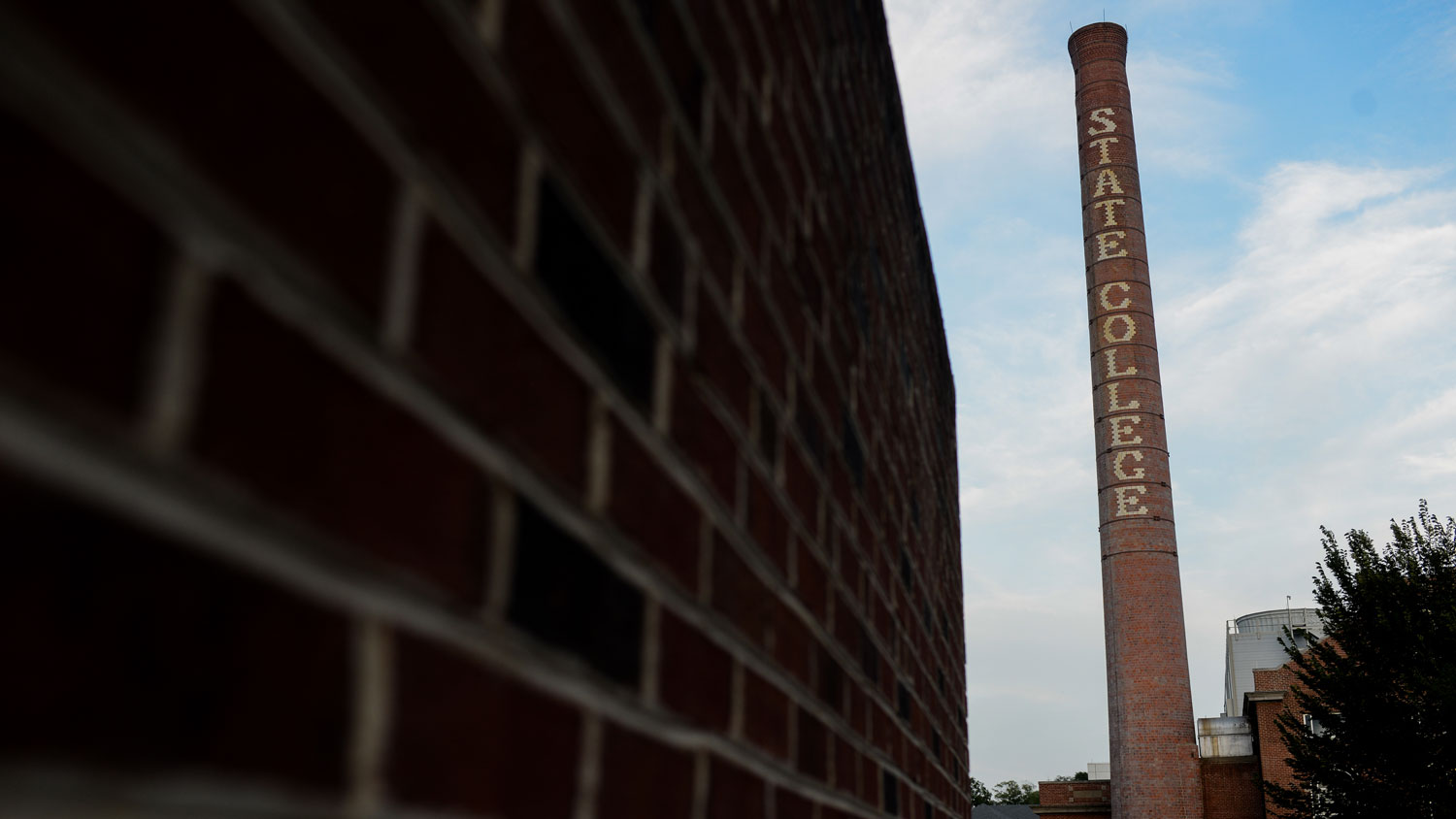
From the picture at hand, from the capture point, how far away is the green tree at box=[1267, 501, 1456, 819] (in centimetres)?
1334

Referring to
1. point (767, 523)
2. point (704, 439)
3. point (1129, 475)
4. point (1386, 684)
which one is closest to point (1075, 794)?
point (1129, 475)

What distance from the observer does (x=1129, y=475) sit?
870 inches

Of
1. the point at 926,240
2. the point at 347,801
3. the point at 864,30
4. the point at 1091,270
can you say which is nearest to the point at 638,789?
the point at 347,801

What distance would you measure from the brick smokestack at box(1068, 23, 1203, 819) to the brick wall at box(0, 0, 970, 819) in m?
21.9

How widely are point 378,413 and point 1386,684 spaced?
55.1 ft

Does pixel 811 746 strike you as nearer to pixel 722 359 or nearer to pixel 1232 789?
pixel 722 359

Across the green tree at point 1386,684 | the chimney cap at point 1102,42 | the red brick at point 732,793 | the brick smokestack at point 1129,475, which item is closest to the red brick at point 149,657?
the red brick at point 732,793

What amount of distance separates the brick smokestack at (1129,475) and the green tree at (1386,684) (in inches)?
177

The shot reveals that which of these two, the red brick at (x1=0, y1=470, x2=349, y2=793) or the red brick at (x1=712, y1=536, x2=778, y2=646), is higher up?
the red brick at (x1=712, y1=536, x2=778, y2=646)

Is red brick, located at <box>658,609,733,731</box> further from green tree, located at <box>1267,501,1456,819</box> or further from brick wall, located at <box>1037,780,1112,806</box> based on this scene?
brick wall, located at <box>1037,780,1112,806</box>

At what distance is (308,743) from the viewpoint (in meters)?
0.37

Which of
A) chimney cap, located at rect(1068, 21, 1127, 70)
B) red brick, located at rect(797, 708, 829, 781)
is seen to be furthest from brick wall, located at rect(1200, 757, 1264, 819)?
red brick, located at rect(797, 708, 829, 781)

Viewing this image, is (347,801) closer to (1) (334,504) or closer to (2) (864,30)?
(1) (334,504)

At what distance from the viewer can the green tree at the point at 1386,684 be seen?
13.3 meters
